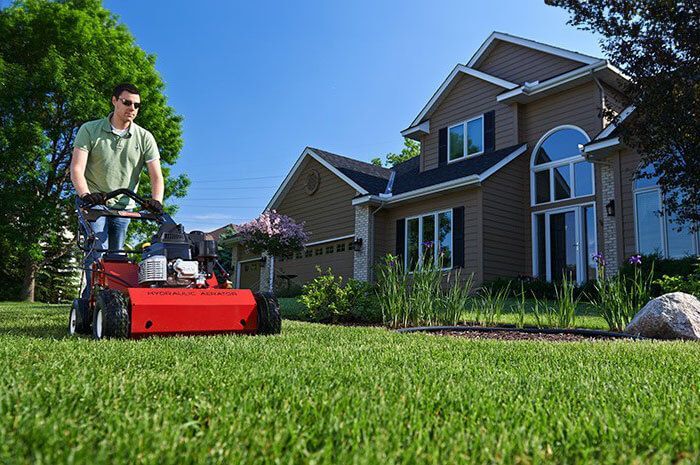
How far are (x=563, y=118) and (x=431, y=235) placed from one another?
14.4 feet

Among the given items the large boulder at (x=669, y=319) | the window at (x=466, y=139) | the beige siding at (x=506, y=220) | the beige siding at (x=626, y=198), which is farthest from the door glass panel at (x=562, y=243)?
the large boulder at (x=669, y=319)

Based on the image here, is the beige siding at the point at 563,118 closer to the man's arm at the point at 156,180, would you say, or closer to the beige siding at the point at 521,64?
the beige siding at the point at 521,64

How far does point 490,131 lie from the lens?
15523mm

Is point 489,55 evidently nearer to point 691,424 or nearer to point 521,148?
point 521,148

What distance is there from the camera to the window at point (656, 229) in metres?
10.8

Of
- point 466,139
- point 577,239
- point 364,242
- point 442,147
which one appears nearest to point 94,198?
point 577,239

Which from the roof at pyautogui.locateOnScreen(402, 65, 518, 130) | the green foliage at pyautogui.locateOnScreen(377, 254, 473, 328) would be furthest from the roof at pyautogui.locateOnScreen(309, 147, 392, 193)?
the green foliage at pyautogui.locateOnScreen(377, 254, 473, 328)

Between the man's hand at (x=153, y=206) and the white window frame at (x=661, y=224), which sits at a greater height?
the white window frame at (x=661, y=224)

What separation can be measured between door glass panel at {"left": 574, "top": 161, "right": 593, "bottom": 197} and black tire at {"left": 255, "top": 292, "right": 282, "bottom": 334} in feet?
34.8

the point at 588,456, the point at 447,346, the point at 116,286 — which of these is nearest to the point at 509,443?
the point at 588,456

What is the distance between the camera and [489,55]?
16500 mm

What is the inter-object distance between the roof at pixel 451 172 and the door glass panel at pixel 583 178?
1.65 meters

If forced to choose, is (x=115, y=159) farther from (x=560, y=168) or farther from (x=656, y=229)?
Result: (x=560, y=168)

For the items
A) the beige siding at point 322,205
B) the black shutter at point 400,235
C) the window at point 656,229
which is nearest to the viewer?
the window at point 656,229
